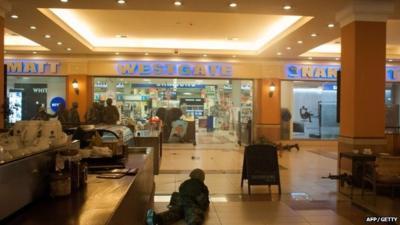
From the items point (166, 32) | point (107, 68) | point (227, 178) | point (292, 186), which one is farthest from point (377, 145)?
point (107, 68)

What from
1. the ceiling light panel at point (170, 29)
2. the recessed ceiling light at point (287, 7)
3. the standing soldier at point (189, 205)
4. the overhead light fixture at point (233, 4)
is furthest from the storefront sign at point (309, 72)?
the standing soldier at point (189, 205)

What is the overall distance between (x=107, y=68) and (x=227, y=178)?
7.45 meters

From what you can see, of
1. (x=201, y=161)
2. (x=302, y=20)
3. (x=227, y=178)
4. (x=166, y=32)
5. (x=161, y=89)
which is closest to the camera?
(x=227, y=178)

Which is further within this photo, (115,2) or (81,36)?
(81,36)

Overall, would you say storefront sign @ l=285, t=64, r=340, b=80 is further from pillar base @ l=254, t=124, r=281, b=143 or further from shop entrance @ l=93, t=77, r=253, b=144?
pillar base @ l=254, t=124, r=281, b=143

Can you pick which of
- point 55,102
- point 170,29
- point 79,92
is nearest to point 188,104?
point 79,92

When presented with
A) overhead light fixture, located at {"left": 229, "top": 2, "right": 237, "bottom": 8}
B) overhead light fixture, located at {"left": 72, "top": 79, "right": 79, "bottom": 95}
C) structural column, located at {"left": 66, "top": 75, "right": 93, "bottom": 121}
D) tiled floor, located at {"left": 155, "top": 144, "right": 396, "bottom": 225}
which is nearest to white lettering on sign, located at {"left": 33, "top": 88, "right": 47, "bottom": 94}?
structural column, located at {"left": 66, "top": 75, "right": 93, "bottom": 121}

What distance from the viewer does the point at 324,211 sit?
521cm

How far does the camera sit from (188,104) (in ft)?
51.0

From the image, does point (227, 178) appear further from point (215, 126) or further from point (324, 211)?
point (215, 126)

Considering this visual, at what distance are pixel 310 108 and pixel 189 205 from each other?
11556mm

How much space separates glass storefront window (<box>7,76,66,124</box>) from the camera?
45.0 feet

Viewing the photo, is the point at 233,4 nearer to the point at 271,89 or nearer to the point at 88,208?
the point at 88,208

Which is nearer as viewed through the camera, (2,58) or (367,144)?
(367,144)
